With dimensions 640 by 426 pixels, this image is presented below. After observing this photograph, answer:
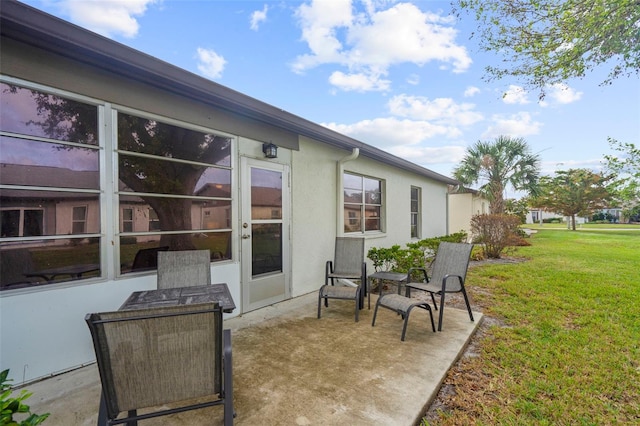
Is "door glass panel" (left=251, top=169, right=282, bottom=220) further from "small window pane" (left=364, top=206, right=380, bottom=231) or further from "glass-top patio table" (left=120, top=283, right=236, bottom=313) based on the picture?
"small window pane" (left=364, top=206, right=380, bottom=231)

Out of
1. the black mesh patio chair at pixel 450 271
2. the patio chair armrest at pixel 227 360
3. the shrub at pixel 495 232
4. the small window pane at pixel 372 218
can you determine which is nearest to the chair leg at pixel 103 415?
the patio chair armrest at pixel 227 360

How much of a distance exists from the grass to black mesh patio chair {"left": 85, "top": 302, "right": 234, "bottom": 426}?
1680 millimetres

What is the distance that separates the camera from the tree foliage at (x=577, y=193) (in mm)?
20359

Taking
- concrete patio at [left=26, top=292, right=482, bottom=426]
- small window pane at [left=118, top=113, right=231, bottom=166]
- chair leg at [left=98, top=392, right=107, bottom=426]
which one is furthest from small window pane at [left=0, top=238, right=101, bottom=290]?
chair leg at [left=98, top=392, right=107, bottom=426]

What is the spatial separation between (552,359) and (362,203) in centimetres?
468

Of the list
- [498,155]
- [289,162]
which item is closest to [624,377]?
[289,162]

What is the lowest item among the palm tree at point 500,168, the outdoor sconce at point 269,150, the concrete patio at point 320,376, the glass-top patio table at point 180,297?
the concrete patio at point 320,376

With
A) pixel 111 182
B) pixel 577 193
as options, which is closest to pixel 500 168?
pixel 577 193

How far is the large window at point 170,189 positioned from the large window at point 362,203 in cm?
320

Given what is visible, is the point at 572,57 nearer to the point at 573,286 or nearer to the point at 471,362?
the point at 573,286

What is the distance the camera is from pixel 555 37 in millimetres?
4977

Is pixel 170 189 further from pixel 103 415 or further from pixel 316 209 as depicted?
pixel 316 209

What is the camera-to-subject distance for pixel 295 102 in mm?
10102

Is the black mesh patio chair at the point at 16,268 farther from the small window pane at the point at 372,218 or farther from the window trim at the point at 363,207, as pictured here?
the small window pane at the point at 372,218
